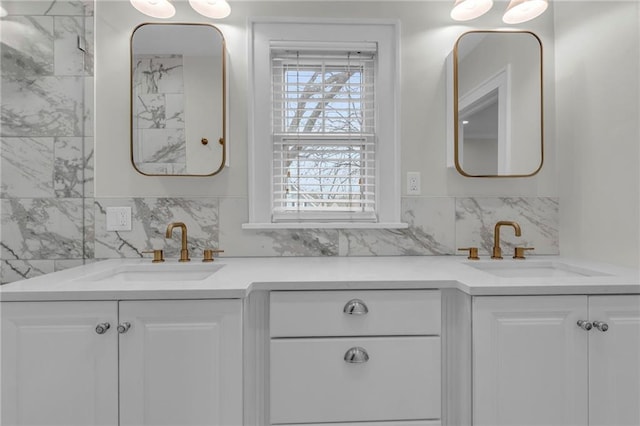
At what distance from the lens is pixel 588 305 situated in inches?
40.9

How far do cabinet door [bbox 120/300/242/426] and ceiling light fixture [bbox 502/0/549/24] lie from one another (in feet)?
6.10

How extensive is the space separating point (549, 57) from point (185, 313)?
2111 millimetres

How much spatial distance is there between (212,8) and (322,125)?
29.6 inches

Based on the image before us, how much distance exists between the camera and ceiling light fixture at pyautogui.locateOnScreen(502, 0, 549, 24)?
153 centimetres

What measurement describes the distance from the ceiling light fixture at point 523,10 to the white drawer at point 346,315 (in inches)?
59.0

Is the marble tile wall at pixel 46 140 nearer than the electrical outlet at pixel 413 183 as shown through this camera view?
Yes

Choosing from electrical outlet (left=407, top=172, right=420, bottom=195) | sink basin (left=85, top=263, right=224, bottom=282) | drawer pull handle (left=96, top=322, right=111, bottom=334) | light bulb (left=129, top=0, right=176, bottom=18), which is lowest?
drawer pull handle (left=96, top=322, right=111, bottom=334)

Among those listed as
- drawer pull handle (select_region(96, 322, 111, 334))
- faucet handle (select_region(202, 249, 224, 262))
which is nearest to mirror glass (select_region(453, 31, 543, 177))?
faucet handle (select_region(202, 249, 224, 262))

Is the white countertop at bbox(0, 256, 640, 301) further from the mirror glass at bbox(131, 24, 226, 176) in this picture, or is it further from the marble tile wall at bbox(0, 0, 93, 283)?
the mirror glass at bbox(131, 24, 226, 176)

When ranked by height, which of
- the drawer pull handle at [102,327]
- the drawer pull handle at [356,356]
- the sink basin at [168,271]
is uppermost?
the sink basin at [168,271]

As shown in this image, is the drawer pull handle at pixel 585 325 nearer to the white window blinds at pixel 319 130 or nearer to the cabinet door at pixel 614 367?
the cabinet door at pixel 614 367

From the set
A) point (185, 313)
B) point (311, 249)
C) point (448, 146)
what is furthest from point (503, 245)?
point (185, 313)

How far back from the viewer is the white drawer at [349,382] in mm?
1073

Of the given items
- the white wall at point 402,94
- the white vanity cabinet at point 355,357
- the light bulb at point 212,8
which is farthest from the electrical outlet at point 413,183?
the light bulb at point 212,8
